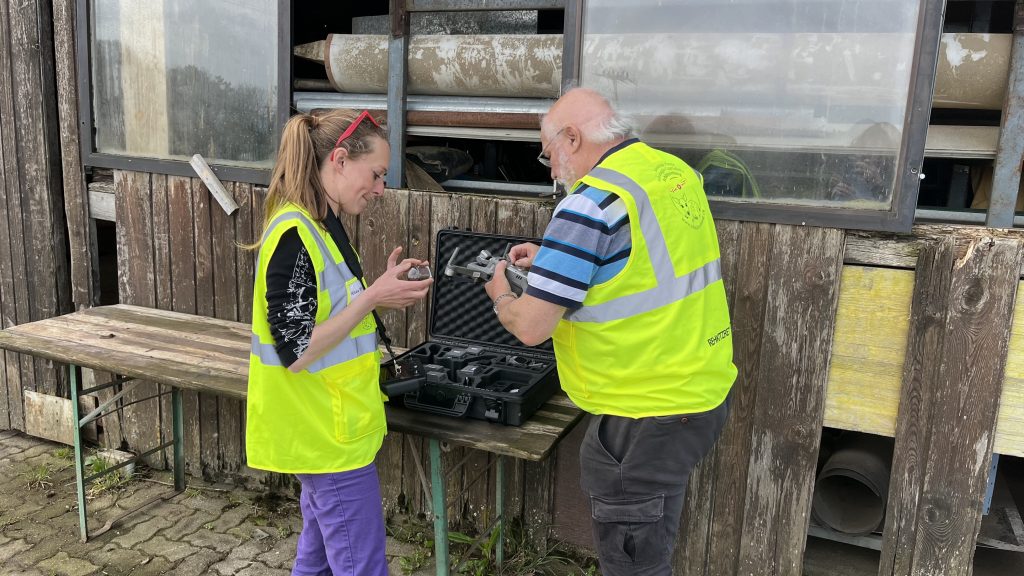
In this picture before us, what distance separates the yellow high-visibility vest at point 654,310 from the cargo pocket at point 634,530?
0.26 meters

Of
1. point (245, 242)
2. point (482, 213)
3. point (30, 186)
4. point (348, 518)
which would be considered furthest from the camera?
point (30, 186)

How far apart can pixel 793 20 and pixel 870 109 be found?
0.42 m

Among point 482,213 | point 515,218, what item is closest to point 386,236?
point 482,213

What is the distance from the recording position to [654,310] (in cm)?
198

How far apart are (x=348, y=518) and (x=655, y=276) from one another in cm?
116

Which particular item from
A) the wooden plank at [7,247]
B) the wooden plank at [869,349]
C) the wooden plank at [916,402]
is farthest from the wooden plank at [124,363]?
the wooden plank at [916,402]

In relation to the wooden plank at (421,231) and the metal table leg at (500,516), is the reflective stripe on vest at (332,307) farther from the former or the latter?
the metal table leg at (500,516)

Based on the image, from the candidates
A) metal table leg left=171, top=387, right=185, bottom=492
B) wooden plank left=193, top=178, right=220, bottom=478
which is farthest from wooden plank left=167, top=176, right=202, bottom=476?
metal table leg left=171, top=387, right=185, bottom=492

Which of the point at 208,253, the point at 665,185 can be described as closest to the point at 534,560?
the point at 665,185

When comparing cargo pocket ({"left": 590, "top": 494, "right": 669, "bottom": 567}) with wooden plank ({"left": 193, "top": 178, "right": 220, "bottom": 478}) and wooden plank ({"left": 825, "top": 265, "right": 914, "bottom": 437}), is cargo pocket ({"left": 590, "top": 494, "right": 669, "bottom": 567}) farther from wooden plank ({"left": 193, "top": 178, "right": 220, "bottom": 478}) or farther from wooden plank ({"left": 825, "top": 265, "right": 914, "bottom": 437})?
wooden plank ({"left": 193, "top": 178, "right": 220, "bottom": 478})

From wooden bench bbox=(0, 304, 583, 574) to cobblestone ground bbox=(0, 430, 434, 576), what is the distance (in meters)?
0.14

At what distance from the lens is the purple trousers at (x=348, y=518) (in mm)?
2166

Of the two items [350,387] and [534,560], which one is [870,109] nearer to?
[350,387]

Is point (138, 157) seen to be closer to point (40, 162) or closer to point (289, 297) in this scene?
point (40, 162)
